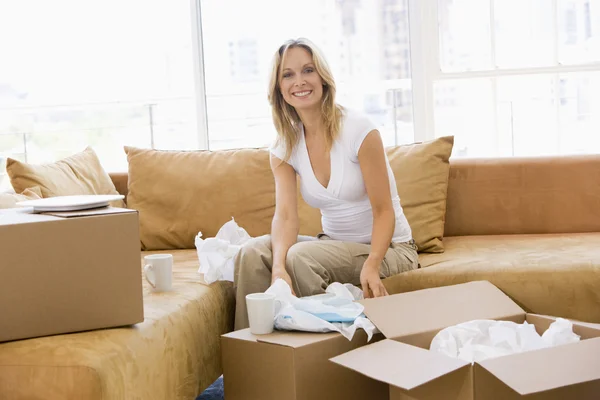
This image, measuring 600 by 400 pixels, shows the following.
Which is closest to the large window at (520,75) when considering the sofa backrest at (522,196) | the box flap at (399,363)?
the sofa backrest at (522,196)

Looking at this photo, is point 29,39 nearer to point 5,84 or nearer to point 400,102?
point 5,84

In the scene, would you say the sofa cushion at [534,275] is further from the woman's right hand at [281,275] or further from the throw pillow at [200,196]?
the throw pillow at [200,196]

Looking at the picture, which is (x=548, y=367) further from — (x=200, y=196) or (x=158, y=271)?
(x=200, y=196)

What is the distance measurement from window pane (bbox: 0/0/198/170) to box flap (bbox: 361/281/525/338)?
2.47 metres

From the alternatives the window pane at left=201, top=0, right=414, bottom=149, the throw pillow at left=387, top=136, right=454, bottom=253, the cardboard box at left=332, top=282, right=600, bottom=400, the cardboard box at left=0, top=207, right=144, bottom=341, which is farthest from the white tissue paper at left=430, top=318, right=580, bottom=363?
the window pane at left=201, top=0, right=414, bottom=149

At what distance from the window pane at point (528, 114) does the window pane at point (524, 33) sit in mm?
88

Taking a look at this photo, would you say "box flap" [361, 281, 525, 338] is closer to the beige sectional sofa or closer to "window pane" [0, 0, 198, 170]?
the beige sectional sofa

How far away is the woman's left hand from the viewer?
2145 millimetres

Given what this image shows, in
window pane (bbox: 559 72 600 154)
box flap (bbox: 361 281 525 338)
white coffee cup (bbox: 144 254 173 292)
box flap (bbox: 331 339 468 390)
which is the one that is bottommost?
box flap (bbox: 331 339 468 390)

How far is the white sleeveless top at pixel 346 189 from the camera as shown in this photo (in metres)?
2.32

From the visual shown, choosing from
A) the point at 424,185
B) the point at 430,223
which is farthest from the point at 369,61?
the point at 430,223

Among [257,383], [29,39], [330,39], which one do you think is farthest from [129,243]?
[29,39]

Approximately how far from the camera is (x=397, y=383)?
4.85ft

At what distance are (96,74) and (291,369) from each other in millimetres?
3694
